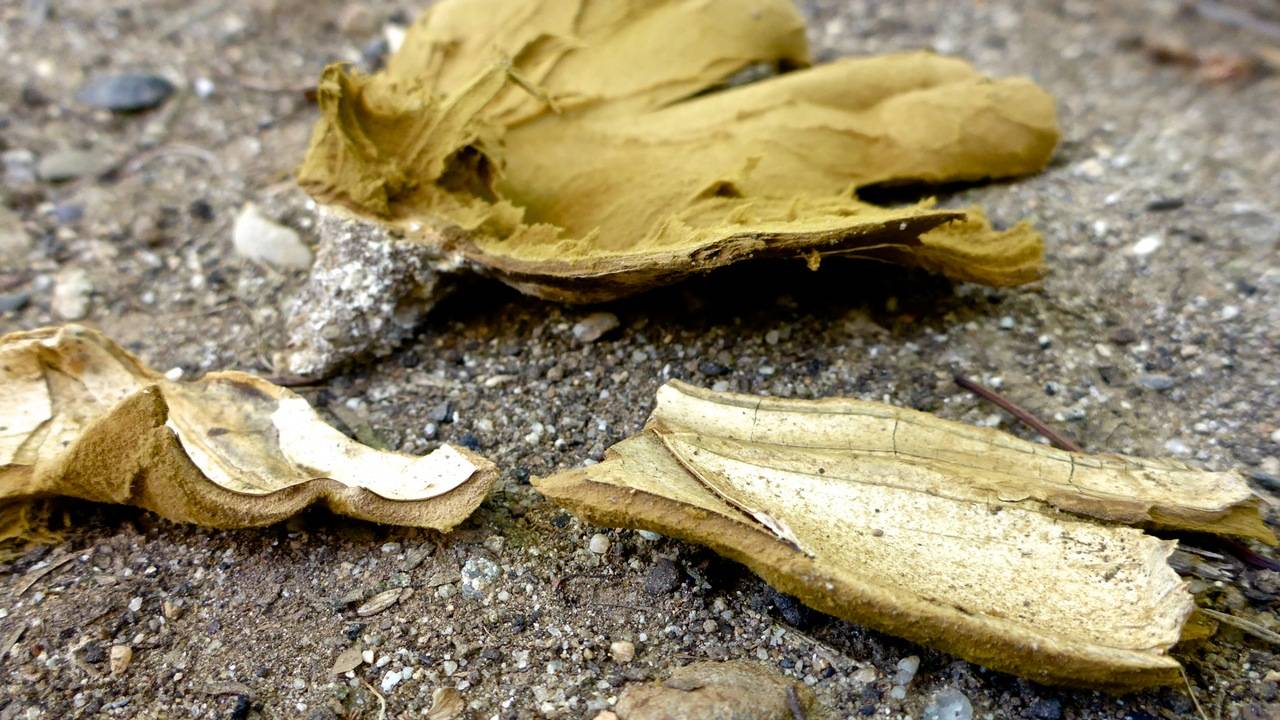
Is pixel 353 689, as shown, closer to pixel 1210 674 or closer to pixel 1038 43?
pixel 1210 674

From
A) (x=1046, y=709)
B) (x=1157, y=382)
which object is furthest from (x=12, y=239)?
(x=1157, y=382)

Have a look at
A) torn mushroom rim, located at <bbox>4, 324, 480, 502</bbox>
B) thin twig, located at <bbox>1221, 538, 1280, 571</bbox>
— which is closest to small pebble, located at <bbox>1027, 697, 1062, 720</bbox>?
thin twig, located at <bbox>1221, 538, 1280, 571</bbox>

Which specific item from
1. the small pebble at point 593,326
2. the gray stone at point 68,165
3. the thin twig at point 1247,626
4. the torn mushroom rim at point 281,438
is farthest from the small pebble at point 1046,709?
the gray stone at point 68,165

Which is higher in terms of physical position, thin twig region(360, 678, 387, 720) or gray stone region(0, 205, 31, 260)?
gray stone region(0, 205, 31, 260)

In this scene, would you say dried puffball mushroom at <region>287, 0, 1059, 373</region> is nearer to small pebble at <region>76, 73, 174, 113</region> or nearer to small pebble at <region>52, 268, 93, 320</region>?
small pebble at <region>52, 268, 93, 320</region>

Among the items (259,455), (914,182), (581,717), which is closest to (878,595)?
(581,717)

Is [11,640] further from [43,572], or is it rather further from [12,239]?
[12,239]

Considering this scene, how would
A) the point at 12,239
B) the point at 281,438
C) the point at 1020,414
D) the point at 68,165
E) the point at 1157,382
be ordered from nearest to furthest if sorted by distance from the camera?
1. the point at 281,438
2. the point at 1020,414
3. the point at 1157,382
4. the point at 12,239
5. the point at 68,165
